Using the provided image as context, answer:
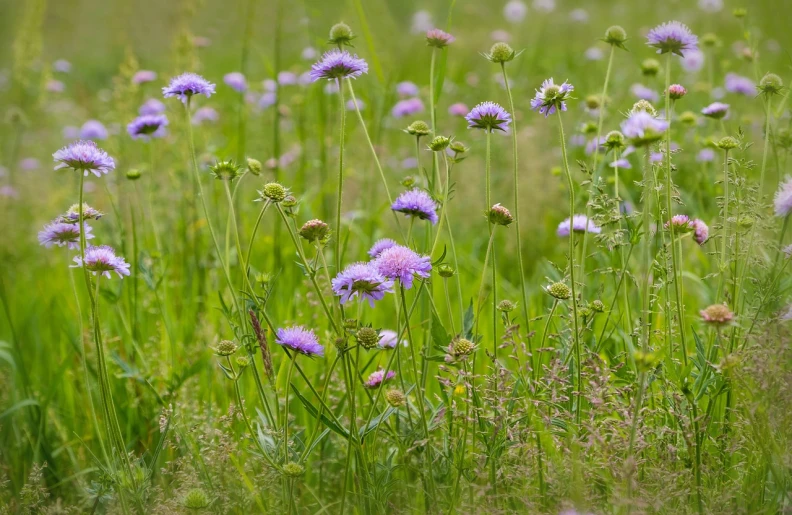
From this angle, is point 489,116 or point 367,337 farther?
point 489,116

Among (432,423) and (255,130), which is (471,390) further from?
(255,130)

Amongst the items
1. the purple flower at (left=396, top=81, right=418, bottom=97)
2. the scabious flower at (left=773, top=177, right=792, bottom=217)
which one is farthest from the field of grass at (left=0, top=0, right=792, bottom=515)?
the purple flower at (left=396, top=81, right=418, bottom=97)

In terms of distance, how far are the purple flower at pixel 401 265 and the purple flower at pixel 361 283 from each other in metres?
0.02

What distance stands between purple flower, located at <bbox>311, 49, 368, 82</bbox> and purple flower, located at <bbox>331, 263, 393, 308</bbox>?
1.35ft

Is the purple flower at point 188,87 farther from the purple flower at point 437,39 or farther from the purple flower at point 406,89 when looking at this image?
the purple flower at point 406,89

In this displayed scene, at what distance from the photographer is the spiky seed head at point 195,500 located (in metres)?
1.21

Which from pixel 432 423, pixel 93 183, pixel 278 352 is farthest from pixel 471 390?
pixel 93 183

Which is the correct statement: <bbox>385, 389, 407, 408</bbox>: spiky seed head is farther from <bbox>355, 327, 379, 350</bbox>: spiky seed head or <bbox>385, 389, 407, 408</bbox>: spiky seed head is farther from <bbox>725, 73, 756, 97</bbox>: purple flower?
<bbox>725, 73, 756, 97</bbox>: purple flower

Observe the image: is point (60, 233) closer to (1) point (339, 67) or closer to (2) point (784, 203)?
(1) point (339, 67)

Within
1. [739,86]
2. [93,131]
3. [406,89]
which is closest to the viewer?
[739,86]

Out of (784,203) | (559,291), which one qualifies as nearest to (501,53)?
(559,291)

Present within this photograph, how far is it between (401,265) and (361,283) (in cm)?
8

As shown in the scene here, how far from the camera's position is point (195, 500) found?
1217 millimetres

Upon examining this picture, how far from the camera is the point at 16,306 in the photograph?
2.71 m
